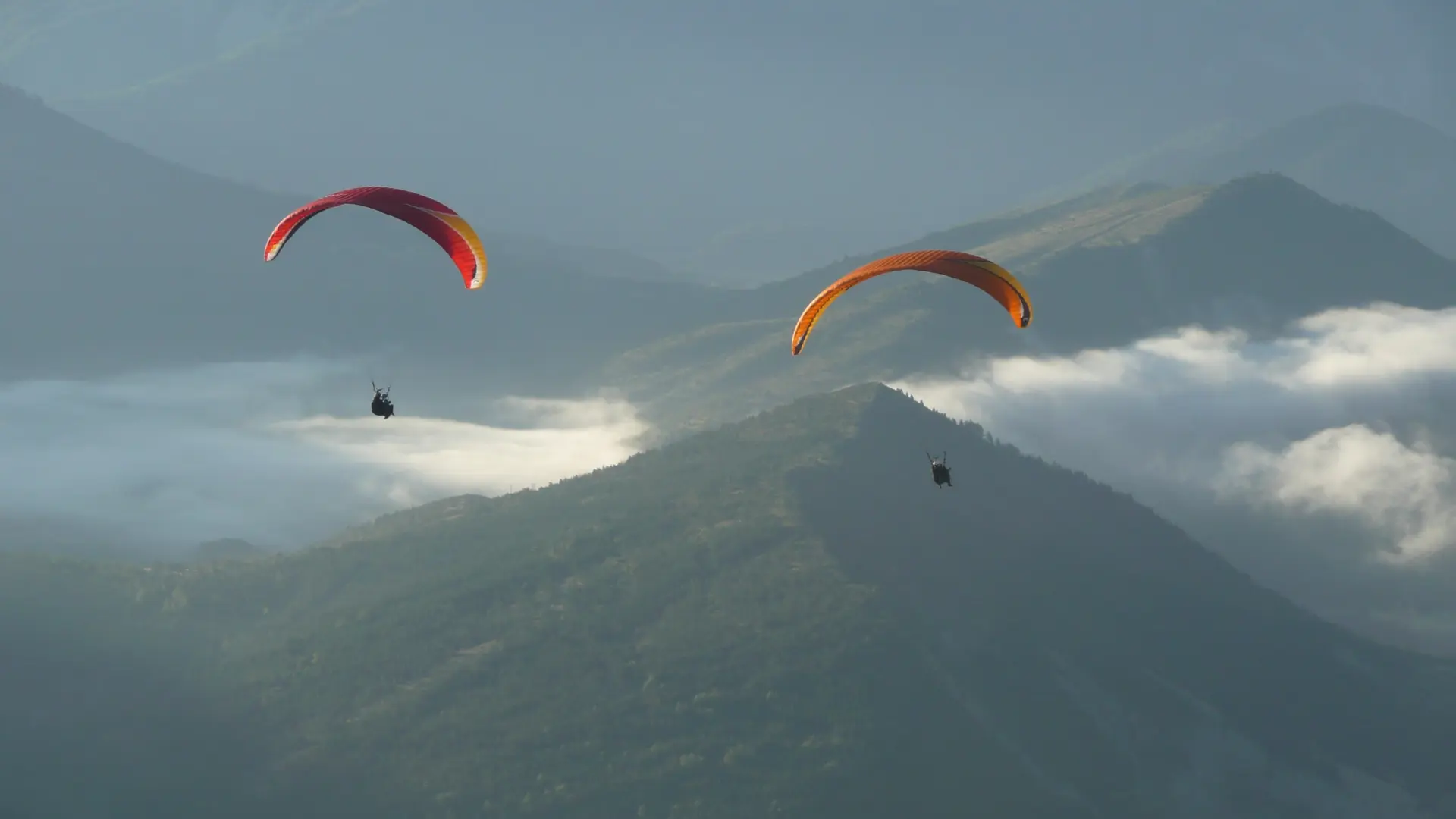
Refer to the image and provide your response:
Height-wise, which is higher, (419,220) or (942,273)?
(419,220)

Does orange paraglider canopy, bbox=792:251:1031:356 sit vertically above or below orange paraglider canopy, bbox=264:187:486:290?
below

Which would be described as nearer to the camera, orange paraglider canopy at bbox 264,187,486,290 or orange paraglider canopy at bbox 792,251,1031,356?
orange paraglider canopy at bbox 264,187,486,290

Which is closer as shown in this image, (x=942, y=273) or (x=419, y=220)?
(x=942, y=273)

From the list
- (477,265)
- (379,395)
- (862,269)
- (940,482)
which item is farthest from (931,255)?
(379,395)

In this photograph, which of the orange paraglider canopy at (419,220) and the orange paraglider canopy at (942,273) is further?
the orange paraglider canopy at (942,273)

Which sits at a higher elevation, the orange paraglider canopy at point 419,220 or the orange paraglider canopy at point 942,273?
the orange paraglider canopy at point 419,220

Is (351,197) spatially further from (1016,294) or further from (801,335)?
(1016,294)

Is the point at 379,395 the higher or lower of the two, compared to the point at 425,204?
lower

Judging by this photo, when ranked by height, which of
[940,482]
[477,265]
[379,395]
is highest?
[477,265]
